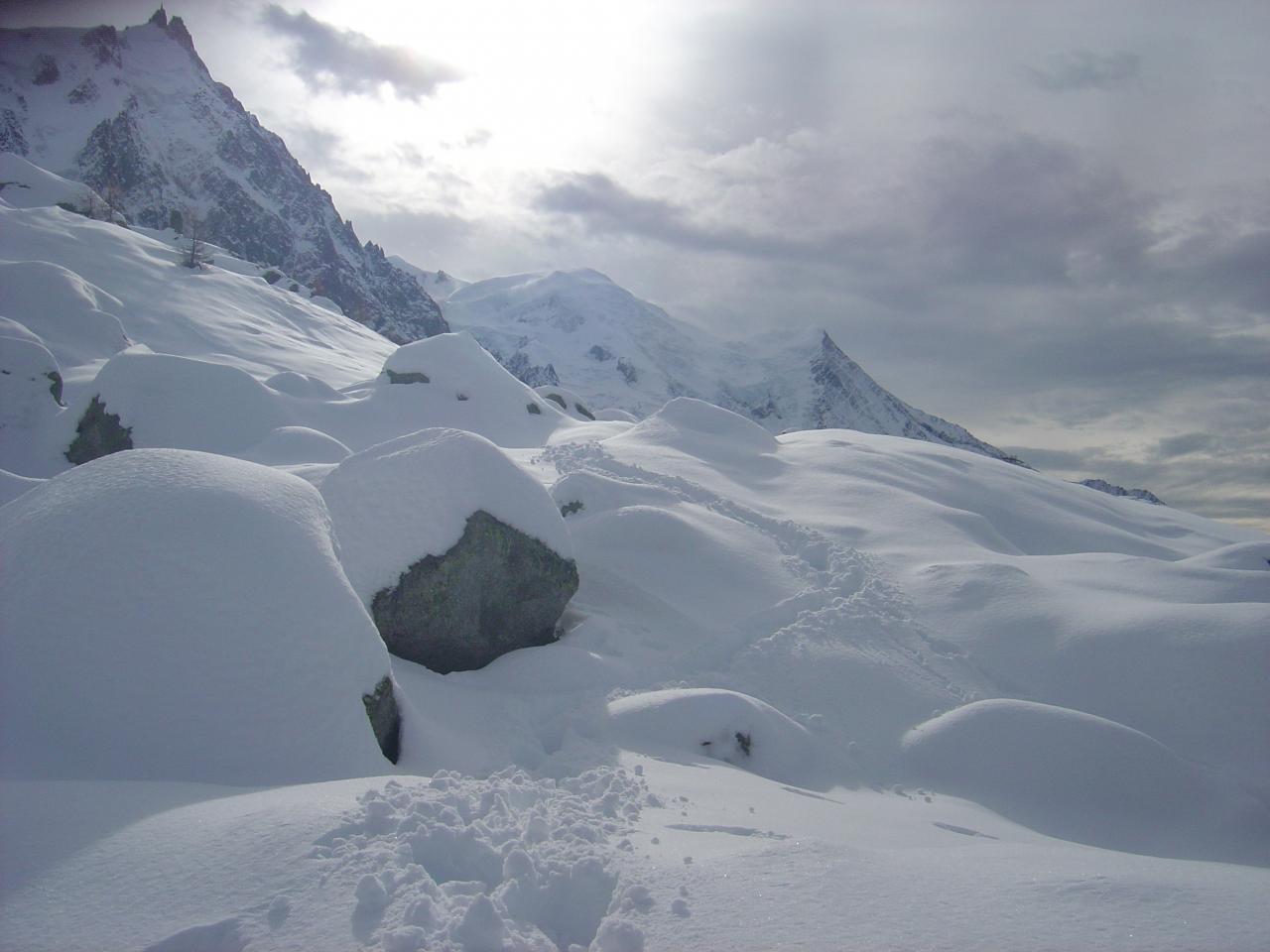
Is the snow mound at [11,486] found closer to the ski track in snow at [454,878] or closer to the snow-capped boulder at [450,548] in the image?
the snow-capped boulder at [450,548]

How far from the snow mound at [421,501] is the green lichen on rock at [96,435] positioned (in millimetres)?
8362

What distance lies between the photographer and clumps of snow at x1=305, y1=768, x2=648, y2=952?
329cm

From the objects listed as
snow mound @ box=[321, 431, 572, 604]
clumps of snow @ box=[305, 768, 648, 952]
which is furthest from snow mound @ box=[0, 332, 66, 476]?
clumps of snow @ box=[305, 768, 648, 952]

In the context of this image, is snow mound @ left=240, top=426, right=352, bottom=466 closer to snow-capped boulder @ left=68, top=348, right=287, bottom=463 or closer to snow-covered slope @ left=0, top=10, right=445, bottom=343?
snow-capped boulder @ left=68, top=348, right=287, bottom=463

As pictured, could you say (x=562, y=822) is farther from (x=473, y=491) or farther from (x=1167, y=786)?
(x=1167, y=786)

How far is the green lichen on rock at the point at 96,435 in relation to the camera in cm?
1425

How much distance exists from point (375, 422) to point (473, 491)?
1295 cm

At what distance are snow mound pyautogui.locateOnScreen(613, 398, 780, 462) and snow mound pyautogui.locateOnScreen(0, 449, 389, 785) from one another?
502 inches

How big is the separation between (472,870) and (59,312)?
80.7 feet

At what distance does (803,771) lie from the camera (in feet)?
24.2

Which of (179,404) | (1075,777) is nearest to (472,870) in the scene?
(1075,777)

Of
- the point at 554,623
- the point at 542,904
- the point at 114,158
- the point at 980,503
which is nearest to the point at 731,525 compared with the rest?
the point at 554,623

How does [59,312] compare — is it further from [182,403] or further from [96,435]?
[96,435]

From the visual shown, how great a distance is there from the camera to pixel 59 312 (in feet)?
71.1
